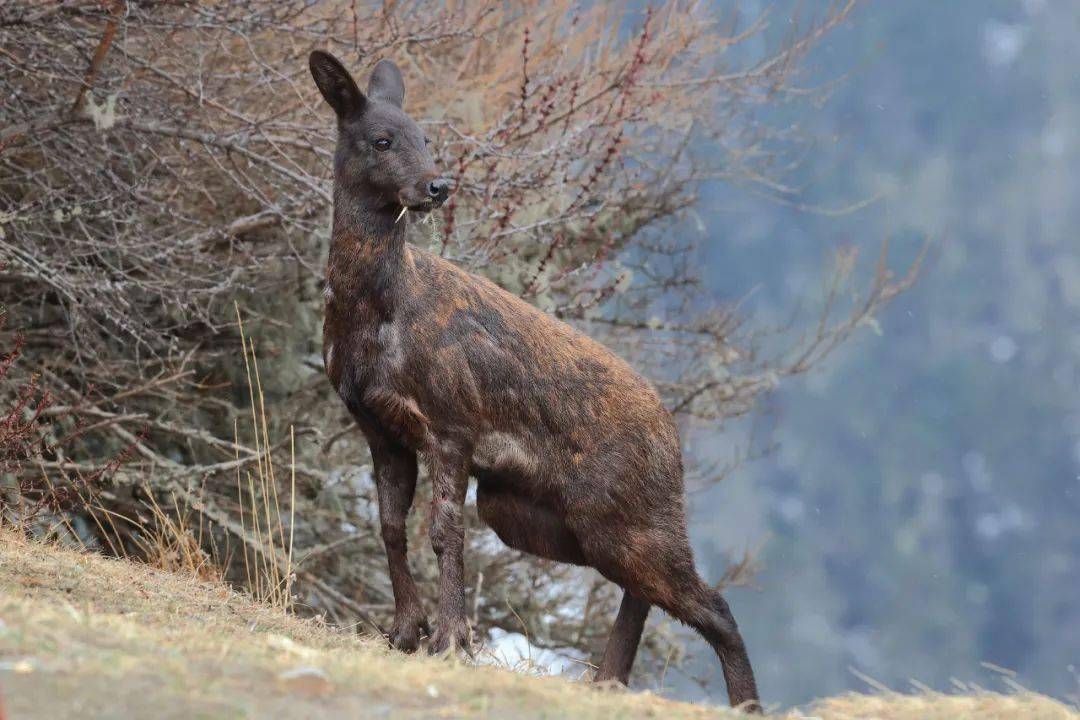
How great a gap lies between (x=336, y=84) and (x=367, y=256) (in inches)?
30.7

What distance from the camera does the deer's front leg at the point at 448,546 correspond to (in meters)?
5.52

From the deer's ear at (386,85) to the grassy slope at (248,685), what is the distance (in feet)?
8.21

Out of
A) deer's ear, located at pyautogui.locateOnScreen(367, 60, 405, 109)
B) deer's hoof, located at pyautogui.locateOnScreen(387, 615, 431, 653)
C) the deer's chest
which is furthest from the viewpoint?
deer's ear, located at pyautogui.locateOnScreen(367, 60, 405, 109)

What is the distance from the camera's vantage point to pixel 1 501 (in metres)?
7.91

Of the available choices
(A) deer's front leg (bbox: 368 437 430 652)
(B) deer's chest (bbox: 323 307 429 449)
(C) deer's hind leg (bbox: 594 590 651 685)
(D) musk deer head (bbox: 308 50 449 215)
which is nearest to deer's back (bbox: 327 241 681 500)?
(B) deer's chest (bbox: 323 307 429 449)

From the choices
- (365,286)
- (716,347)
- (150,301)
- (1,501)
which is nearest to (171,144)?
(150,301)

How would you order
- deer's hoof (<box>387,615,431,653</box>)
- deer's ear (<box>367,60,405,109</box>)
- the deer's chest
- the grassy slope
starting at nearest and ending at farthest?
the grassy slope < the deer's chest < deer's hoof (<box>387,615,431,653</box>) < deer's ear (<box>367,60,405,109</box>)

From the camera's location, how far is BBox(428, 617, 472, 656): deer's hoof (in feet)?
18.0

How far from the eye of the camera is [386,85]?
6.09 meters

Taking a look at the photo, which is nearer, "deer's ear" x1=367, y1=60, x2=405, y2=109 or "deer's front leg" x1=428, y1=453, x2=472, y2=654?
"deer's front leg" x1=428, y1=453, x2=472, y2=654

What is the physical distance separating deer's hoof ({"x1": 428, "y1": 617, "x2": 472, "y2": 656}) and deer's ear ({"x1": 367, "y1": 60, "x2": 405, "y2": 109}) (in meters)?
2.38

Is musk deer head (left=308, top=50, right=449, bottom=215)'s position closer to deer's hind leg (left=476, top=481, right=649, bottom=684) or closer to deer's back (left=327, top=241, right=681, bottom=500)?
deer's back (left=327, top=241, right=681, bottom=500)

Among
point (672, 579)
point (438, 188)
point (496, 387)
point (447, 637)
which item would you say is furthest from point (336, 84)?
point (672, 579)

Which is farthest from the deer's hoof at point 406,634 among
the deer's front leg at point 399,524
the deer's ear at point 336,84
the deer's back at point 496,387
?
the deer's ear at point 336,84
